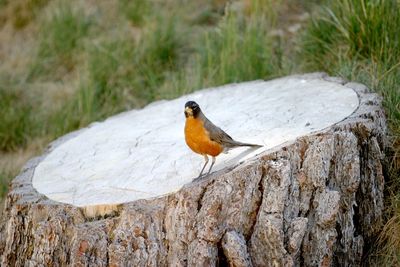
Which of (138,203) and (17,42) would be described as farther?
(17,42)

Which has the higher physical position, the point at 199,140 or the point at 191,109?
the point at 191,109

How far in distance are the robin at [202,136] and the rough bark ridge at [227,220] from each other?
0.19 metres

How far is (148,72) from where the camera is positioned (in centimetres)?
679

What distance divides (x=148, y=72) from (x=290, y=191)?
3.58m

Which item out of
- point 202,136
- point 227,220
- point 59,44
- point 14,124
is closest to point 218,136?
point 202,136

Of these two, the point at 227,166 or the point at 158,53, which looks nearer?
the point at 227,166

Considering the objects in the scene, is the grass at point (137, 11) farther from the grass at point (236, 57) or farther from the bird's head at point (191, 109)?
the bird's head at point (191, 109)

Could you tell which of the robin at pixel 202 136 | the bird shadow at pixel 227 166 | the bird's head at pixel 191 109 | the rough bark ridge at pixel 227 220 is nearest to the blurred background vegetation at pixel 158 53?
the rough bark ridge at pixel 227 220

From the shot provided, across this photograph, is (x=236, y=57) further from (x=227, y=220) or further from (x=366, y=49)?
(x=227, y=220)

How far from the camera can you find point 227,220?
3.32 metres

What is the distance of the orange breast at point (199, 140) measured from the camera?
3.49 m

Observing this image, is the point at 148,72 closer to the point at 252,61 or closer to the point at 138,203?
the point at 252,61

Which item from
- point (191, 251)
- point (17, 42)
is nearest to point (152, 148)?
point (191, 251)

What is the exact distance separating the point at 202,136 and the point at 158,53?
3527 millimetres
